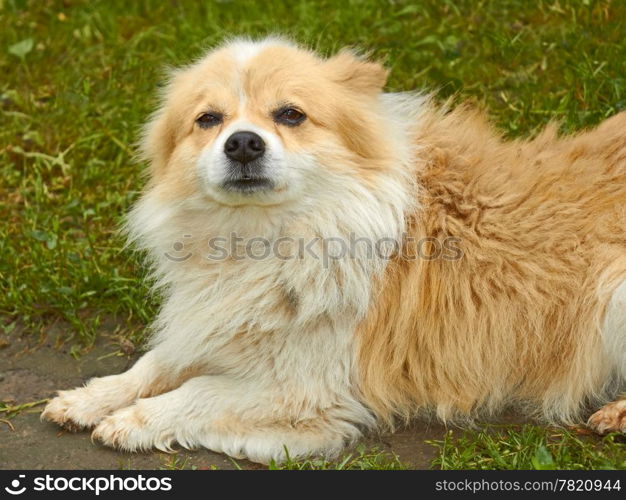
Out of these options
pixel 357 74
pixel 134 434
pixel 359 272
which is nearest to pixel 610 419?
pixel 359 272

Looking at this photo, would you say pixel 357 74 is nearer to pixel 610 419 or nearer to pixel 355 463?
pixel 355 463

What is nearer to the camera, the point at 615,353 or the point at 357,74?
the point at 615,353

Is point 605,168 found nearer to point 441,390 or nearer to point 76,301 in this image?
point 441,390

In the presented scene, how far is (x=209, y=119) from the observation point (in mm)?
4109

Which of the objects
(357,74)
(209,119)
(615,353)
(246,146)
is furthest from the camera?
(357,74)

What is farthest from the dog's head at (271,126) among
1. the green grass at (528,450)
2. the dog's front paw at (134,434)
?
the green grass at (528,450)

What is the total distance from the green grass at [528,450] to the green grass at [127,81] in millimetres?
2088

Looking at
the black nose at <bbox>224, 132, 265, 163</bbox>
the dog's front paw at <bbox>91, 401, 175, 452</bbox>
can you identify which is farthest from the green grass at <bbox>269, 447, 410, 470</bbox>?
the black nose at <bbox>224, 132, 265, 163</bbox>

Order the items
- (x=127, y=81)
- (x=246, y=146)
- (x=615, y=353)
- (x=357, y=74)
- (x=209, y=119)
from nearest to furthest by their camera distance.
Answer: (x=246, y=146) < (x=615, y=353) < (x=209, y=119) < (x=357, y=74) < (x=127, y=81)

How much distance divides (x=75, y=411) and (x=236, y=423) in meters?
0.86

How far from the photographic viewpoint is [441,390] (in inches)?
162

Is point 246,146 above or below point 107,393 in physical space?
above

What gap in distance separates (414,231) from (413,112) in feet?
2.37

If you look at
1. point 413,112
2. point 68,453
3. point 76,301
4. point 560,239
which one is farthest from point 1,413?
point 560,239
